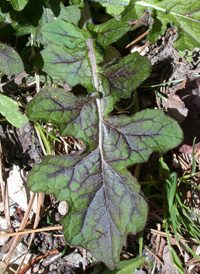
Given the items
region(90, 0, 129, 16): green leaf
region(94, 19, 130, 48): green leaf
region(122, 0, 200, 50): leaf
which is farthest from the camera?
region(90, 0, 129, 16): green leaf

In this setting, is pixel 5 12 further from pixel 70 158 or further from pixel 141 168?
pixel 141 168

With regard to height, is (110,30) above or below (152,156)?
above

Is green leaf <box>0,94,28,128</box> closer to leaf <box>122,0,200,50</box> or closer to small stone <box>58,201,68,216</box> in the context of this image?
small stone <box>58,201,68,216</box>

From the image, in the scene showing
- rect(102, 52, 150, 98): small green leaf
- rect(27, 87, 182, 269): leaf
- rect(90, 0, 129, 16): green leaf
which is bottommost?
rect(27, 87, 182, 269): leaf

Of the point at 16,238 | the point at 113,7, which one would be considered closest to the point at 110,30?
the point at 113,7

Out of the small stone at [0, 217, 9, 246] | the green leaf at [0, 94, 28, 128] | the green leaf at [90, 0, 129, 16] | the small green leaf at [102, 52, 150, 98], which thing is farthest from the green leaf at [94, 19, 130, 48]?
the small stone at [0, 217, 9, 246]

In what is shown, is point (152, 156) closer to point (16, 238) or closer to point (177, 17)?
point (177, 17)

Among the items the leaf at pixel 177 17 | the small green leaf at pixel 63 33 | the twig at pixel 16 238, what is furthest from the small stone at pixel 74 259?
the leaf at pixel 177 17

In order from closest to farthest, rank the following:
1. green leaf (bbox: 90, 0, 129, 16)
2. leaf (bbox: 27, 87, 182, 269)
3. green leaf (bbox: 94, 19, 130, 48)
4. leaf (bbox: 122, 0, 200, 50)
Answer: leaf (bbox: 27, 87, 182, 269), green leaf (bbox: 94, 19, 130, 48), leaf (bbox: 122, 0, 200, 50), green leaf (bbox: 90, 0, 129, 16)
